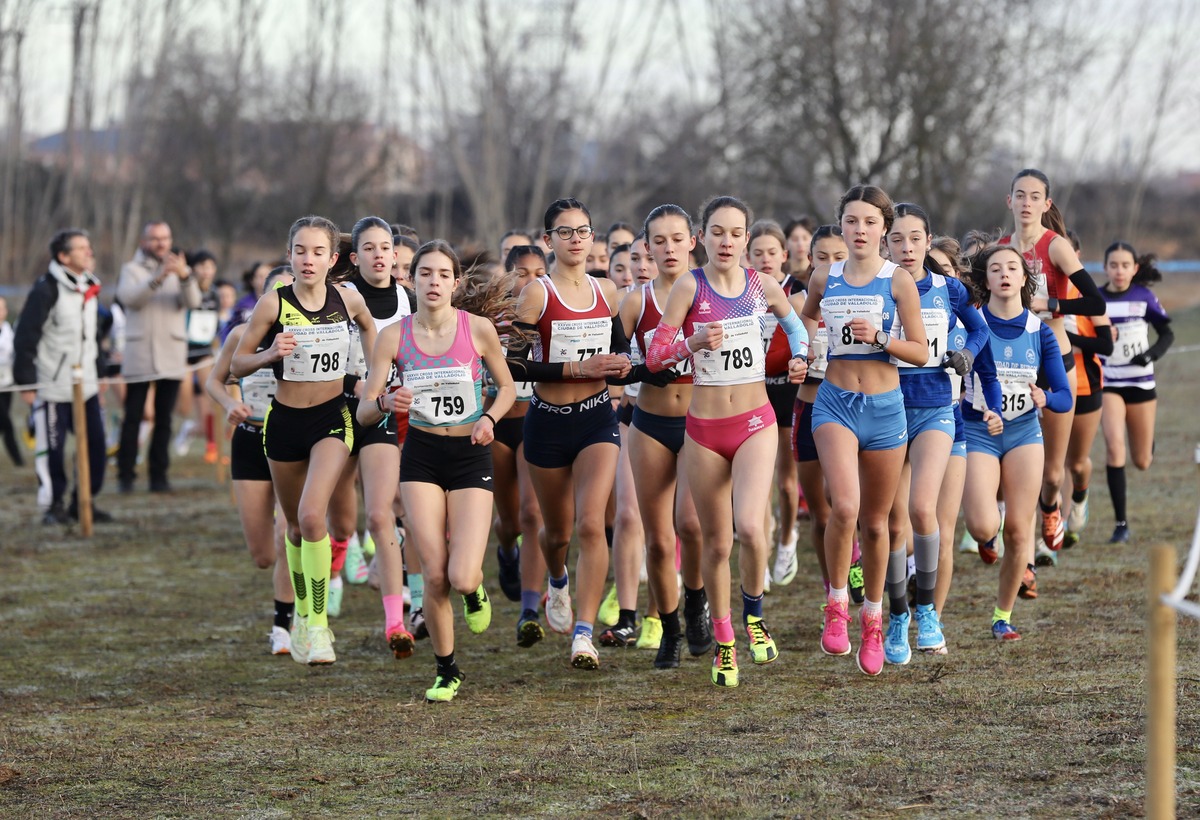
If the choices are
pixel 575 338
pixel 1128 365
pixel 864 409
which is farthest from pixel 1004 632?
pixel 1128 365

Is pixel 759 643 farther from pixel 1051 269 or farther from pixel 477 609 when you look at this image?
pixel 1051 269

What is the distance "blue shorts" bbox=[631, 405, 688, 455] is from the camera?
270 inches

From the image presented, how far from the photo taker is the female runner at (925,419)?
22.5ft

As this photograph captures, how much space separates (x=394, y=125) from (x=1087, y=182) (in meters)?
16.1

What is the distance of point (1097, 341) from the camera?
9.23m

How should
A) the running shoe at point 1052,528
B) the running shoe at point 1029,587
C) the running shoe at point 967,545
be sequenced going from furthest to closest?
the running shoe at point 967,545 < the running shoe at point 1052,528 < the running shoe at point 1029,587

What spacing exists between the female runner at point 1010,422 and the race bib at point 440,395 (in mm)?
2583

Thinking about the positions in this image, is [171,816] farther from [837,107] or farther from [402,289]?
[837,107]

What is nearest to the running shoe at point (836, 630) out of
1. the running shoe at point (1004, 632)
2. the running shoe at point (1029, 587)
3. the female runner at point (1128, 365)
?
the running shoe at point (1004, 632)

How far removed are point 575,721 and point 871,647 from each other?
1463 millimetres

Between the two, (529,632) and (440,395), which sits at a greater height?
(440,395)

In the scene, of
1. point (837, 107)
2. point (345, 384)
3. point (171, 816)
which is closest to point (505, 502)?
point (345, 384)

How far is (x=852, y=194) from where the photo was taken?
659 centimetres

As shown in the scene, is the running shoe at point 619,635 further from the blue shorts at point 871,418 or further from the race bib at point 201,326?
the race bib at point 201,326
